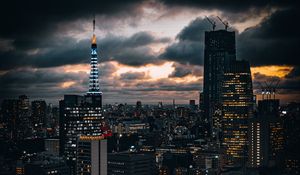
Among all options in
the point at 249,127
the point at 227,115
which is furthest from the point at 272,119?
the point at 227,115

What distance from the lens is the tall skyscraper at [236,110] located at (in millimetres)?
19891

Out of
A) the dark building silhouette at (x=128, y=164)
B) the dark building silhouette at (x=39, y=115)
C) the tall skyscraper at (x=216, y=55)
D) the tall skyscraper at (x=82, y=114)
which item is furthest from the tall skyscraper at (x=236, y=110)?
the tall skyscraper at (x=216, y=55)

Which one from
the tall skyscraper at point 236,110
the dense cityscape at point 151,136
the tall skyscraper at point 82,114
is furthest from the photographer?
the tall skyscraper at point 236,110

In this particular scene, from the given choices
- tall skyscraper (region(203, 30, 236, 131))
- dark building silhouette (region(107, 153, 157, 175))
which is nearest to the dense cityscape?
dark building silhouette (region(107, 153, 157, 175))

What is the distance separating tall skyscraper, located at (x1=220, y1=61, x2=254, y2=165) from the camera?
19891mm

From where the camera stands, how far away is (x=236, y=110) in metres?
23.0

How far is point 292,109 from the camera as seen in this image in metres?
13.7

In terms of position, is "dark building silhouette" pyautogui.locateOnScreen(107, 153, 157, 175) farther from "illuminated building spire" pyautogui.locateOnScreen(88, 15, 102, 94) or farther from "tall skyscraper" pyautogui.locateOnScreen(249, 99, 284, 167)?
"illuminated building spire" pyautogui.locateOnScreen(88, 15, 102, 94)

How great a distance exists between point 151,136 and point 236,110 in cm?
419

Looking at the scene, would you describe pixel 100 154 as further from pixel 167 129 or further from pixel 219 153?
pixel 167 129

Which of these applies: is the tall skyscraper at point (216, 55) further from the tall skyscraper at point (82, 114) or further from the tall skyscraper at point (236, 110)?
the tall skyscraper at point (82, 114)

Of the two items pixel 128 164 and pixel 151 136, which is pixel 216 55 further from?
pixel 128 164

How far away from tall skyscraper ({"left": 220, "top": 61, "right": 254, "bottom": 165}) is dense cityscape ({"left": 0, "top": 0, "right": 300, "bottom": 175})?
43 mm

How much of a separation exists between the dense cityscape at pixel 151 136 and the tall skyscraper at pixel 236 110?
4 cm
